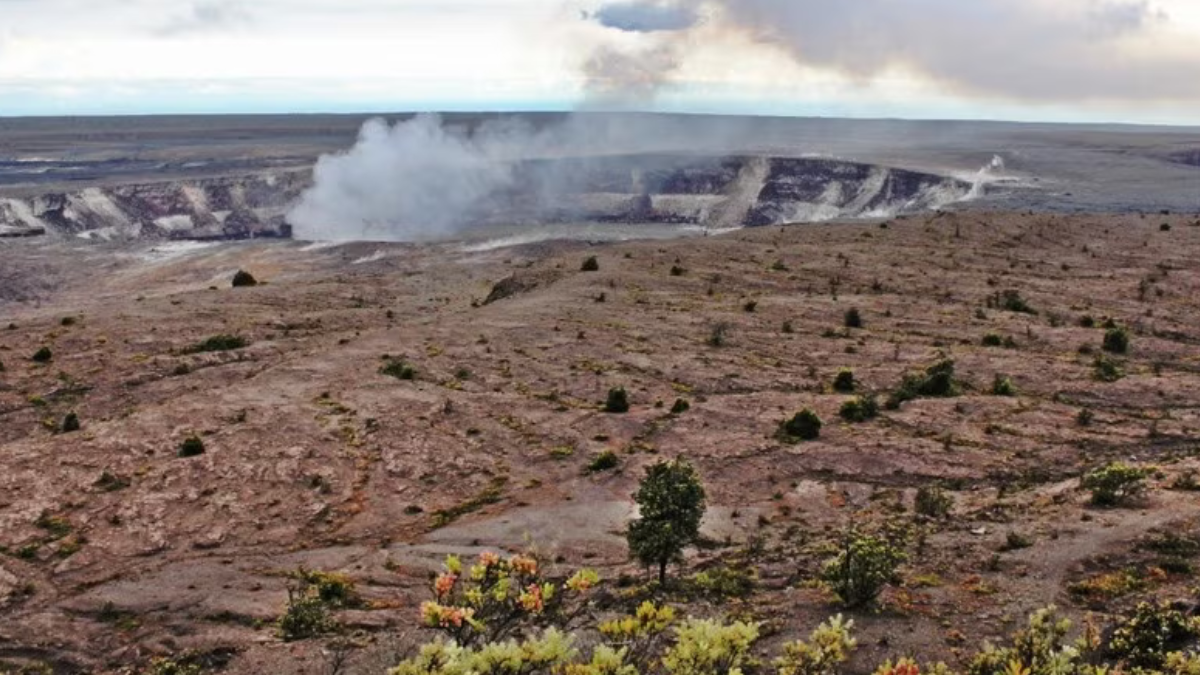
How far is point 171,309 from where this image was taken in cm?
6034

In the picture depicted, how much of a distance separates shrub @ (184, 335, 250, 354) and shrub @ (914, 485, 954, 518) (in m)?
38.1

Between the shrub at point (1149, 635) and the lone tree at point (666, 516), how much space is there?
9.17 meters

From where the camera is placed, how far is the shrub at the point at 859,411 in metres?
34.1

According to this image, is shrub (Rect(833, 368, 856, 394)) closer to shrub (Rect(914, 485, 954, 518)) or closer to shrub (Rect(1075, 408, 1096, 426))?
shrub (Rect(1075, 408, 1096, 426))

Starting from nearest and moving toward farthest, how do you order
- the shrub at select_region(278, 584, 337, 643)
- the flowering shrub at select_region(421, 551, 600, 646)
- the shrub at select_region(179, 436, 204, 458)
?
the flowering shrub at select_region(421, 551, 600, 646) < the shrub at select_region(278, 584, 337, 643) < the shrub at select_region(179, 436, 204, 458)

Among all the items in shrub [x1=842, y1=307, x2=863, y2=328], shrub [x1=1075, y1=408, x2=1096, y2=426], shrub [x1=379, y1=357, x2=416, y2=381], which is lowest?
shrub [x1=379, y1=357, x2=416, y2=381]

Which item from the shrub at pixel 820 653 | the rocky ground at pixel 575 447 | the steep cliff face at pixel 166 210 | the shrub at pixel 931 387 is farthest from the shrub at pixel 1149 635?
the steep cliff face at pixel 166 210

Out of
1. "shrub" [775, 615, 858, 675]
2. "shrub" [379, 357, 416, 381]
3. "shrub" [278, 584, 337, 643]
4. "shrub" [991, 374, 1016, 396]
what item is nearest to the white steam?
"shrub" [379, 357, 416, 381]

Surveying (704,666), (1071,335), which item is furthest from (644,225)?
(704,666)

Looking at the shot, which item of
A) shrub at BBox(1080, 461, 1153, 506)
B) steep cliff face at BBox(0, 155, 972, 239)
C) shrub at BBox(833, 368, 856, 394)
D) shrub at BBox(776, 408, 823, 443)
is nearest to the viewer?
shrub at BBox(1080, 461, 1153, 506)

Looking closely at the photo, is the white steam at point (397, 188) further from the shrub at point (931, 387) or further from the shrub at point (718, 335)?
the shrub at point (931, 387)

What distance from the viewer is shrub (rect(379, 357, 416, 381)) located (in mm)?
40981

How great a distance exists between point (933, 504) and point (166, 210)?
471 feet

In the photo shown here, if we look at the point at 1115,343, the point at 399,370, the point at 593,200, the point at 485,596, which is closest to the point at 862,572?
the point at 485,596
